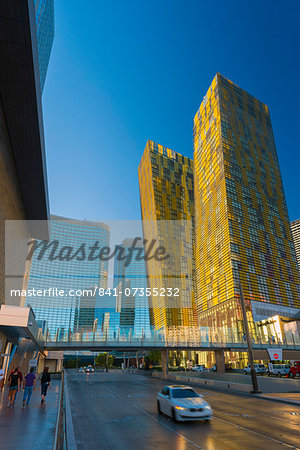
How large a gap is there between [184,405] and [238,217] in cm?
8981

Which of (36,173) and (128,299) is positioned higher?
(128,299)

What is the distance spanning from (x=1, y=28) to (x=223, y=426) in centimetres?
2105

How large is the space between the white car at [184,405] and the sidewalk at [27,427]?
16.4 ft

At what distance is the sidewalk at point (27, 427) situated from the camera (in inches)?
316

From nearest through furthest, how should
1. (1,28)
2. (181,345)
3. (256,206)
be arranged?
(1,28) → (181,345) → (256,206)

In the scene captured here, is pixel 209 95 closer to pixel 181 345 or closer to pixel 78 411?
pixel 181 345

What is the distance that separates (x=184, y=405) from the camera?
11961 millimetres

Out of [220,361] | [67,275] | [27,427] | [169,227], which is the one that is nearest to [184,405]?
[27,427]

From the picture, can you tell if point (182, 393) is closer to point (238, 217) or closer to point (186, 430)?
point (186, 430)

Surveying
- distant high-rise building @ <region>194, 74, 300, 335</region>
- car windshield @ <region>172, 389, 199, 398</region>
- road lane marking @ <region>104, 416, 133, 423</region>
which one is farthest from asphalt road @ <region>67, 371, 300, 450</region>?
distant high-rise building @ <region>194, 74, 300, 335</region>

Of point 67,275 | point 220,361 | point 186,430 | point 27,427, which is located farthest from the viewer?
point 67,275

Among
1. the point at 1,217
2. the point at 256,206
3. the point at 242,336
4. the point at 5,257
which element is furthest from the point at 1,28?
the point at 256,206

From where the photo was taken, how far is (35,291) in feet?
493

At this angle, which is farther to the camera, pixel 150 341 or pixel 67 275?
pixel 67 275
